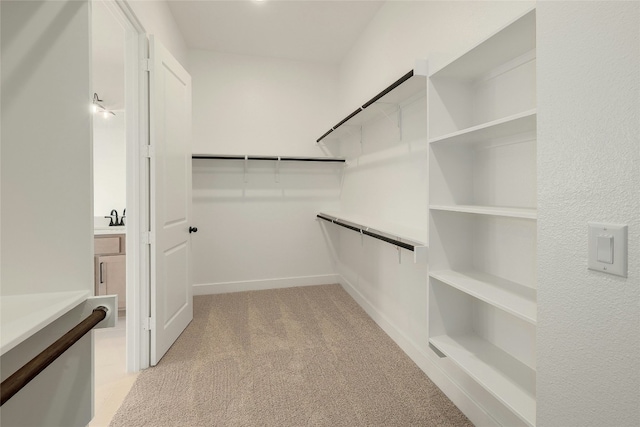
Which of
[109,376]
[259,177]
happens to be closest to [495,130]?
[109,376]

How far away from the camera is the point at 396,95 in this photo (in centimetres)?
200

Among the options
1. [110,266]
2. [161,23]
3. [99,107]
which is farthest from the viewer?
[99,107]

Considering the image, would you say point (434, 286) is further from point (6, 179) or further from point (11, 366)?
point (6, 179)

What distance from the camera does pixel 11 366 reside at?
718mm

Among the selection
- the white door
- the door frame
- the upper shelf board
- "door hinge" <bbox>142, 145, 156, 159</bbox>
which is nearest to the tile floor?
the door frame

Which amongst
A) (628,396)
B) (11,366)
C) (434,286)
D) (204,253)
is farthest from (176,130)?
(628,396)

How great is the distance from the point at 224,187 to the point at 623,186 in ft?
10.8

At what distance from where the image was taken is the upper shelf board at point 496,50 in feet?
3.22

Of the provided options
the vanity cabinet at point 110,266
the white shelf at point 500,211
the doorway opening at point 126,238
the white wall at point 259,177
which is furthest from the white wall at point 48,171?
the white wall at point 259,177

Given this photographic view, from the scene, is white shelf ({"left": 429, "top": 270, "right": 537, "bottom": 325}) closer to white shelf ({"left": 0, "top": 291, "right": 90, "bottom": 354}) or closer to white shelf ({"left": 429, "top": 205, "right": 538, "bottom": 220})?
white shelf ({"left": 429, "top": 205, "right": 538, "bottom": 220})

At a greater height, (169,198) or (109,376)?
(169,198)

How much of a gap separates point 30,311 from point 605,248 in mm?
1416

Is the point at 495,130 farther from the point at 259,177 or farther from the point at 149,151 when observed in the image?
the point at 259,177

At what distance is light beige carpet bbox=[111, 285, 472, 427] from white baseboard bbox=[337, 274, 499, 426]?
4 cm
